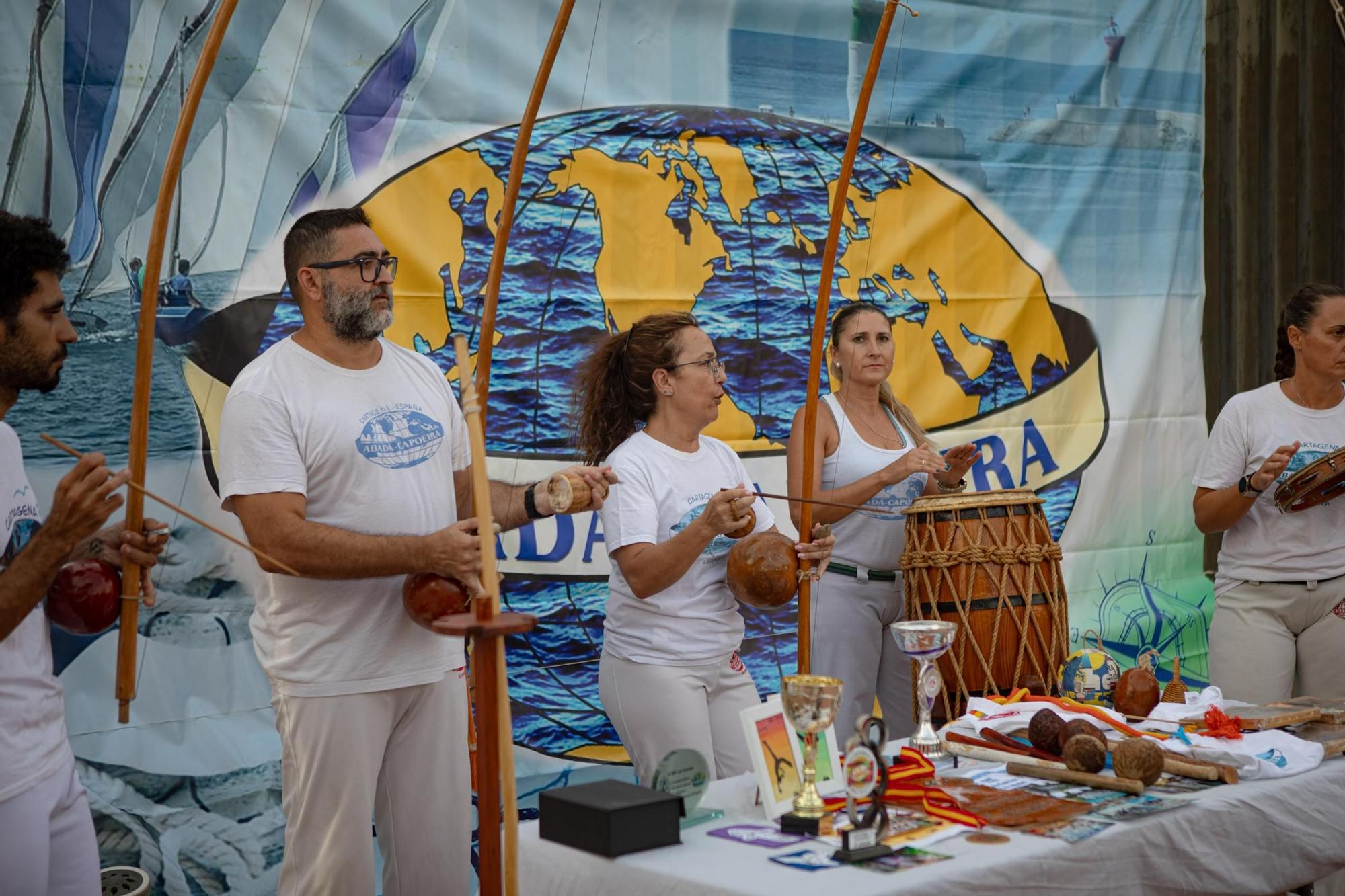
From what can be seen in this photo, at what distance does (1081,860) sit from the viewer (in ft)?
6.10

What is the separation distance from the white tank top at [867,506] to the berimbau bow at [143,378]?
1886 mm

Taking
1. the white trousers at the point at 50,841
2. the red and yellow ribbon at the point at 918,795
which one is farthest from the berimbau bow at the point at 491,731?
the white trousers at the point at 50,841

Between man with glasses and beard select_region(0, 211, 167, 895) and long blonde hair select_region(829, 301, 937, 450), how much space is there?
2.09 metres

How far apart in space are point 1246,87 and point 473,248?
10.5 ft

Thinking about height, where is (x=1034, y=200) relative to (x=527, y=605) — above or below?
above

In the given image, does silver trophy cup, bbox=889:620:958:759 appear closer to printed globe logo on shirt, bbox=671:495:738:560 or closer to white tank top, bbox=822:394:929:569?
A: printed globe logo on shirt, bbox=671:495:738:560

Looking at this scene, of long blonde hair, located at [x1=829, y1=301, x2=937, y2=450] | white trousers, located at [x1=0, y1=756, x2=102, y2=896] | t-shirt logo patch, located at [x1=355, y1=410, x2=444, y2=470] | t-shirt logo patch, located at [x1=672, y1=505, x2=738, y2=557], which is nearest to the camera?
white trousers, located at [x1=0, y1=756, x2=102, y2=896]

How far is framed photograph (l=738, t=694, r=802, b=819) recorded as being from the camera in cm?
202

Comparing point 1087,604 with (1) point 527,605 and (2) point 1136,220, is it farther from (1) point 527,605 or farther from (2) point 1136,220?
(1) point 527,605

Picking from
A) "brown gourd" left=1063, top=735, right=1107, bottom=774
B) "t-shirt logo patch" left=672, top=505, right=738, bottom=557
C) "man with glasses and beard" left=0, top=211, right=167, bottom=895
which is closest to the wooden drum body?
"t-shirt logo patch" left=672, top=505, right=738, bottom=557

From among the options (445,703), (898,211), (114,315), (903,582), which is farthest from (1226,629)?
(114,315)

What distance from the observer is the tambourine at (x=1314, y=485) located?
3357mm

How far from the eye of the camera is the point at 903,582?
3.49 metres

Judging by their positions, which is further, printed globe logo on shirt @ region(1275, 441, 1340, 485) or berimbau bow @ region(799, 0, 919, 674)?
printed globe logo on shirt @ region(1275, 441, 1340, 485)
